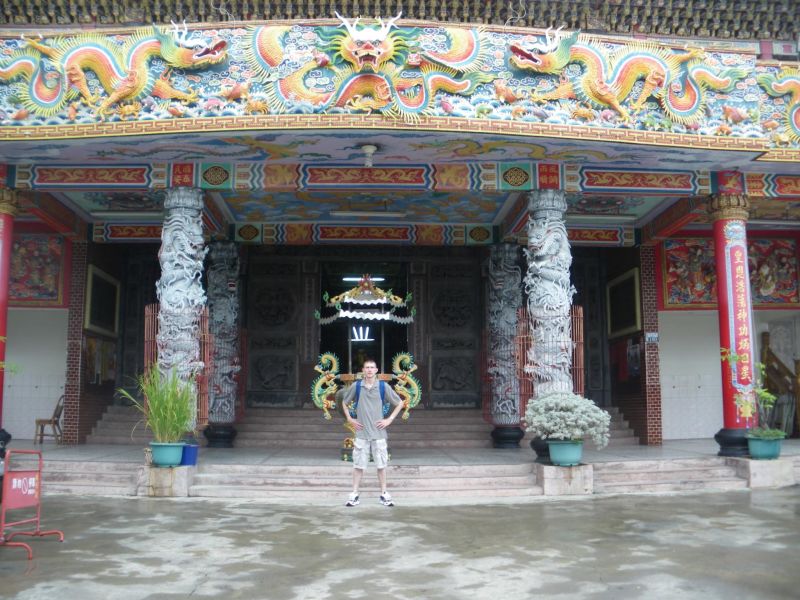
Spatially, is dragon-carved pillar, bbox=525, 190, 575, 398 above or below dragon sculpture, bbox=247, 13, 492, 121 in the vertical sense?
below

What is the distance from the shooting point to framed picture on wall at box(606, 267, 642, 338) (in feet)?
46.1

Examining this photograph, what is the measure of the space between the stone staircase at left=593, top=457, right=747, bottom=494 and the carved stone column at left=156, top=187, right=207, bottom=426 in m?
5.32

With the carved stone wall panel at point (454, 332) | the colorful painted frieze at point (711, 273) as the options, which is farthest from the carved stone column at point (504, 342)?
the colorful painted frieze at point (711, 273)

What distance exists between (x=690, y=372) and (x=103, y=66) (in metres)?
11.3

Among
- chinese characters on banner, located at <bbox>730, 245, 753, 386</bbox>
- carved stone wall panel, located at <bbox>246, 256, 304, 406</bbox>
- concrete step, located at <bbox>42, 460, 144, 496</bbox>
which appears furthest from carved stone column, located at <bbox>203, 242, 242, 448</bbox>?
chinese characters on banner, located at <bbox>730, 245, 753, 386</bbox>

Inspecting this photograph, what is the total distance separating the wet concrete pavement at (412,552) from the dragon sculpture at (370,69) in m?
4.67

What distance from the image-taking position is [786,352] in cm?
1473

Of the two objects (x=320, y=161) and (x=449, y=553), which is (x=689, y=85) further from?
(x=449, y=553)

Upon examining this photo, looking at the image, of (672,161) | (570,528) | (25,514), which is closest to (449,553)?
(570,528)

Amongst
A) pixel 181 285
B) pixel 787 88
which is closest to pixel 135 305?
pixel 181 285

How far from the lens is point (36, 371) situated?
1380 cm

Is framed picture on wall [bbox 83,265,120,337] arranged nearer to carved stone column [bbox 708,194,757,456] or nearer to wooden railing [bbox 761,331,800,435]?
carved stone column [bbox 708,194,757,456]

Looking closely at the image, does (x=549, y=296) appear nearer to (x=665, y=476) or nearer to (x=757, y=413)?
(x=665, y=476)

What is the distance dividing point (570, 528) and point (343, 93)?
18.2 feet
